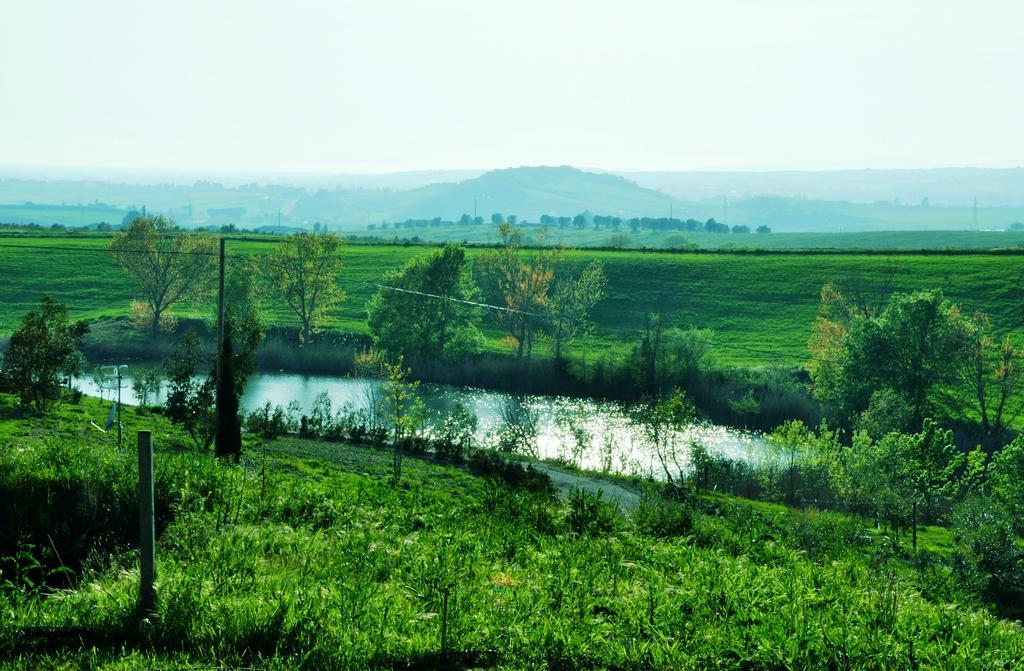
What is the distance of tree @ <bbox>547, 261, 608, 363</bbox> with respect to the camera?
8350cm

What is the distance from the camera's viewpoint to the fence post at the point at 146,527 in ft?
30.2

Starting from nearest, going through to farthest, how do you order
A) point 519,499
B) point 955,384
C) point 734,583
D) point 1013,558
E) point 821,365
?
point 734,583 < point 519,499 < point 1013,558 < point 955,384 < point 821,365

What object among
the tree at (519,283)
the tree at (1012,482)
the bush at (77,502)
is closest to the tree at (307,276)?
the tree at (519,283)

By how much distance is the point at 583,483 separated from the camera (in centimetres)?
4119

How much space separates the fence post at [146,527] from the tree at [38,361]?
33.0 metres

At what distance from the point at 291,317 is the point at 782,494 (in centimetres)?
5771

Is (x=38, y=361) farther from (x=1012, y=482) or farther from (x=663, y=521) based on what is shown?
(x=1012, y=482)

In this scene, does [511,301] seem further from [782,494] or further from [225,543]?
[225,543]

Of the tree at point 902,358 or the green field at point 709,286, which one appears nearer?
the tree at point 902,358

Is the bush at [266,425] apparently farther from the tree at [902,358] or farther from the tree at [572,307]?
the tree at [572,307]

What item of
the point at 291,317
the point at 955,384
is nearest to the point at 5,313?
the point at 291,317

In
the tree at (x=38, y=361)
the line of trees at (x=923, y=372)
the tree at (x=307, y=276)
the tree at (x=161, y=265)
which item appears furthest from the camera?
the tree at (x=307, y=276)

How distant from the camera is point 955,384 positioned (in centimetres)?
6209

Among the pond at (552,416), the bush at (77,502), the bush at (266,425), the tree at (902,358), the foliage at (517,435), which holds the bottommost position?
the pond at (552,416)
